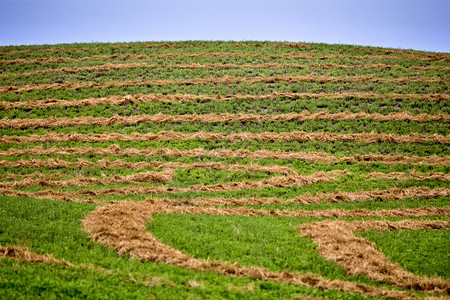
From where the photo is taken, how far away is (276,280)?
8180 mm

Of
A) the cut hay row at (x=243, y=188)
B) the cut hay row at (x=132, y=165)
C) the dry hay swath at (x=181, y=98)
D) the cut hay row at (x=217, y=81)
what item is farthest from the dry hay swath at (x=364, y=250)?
the cut hay row at (x=217, y=81)

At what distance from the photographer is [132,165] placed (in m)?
18.3

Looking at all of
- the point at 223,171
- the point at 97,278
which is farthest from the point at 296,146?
the point at 97,278

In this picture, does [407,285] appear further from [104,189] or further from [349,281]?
[104,189]

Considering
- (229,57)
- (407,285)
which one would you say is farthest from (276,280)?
(229,57)

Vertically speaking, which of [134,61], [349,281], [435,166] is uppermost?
[134,61]

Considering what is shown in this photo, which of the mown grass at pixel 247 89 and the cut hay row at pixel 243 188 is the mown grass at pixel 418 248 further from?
the mown grass at pixel 247 89

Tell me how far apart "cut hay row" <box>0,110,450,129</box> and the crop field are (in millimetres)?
132

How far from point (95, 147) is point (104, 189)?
5386mm

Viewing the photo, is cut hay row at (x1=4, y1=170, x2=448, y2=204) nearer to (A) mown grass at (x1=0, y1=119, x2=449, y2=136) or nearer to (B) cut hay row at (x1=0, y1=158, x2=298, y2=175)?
(B) cut hay row at (x1=0, y1=158, x2=298, y2=175)

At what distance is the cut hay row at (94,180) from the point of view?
16.0 metres

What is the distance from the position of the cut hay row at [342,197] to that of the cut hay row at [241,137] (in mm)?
5487

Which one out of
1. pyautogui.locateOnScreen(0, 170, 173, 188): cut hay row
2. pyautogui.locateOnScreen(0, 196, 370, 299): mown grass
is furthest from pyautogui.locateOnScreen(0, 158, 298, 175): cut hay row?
pyautogui.locateOnScreen(0, 196, 370, 299): mown grass

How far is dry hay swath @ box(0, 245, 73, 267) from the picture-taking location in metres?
8.27
